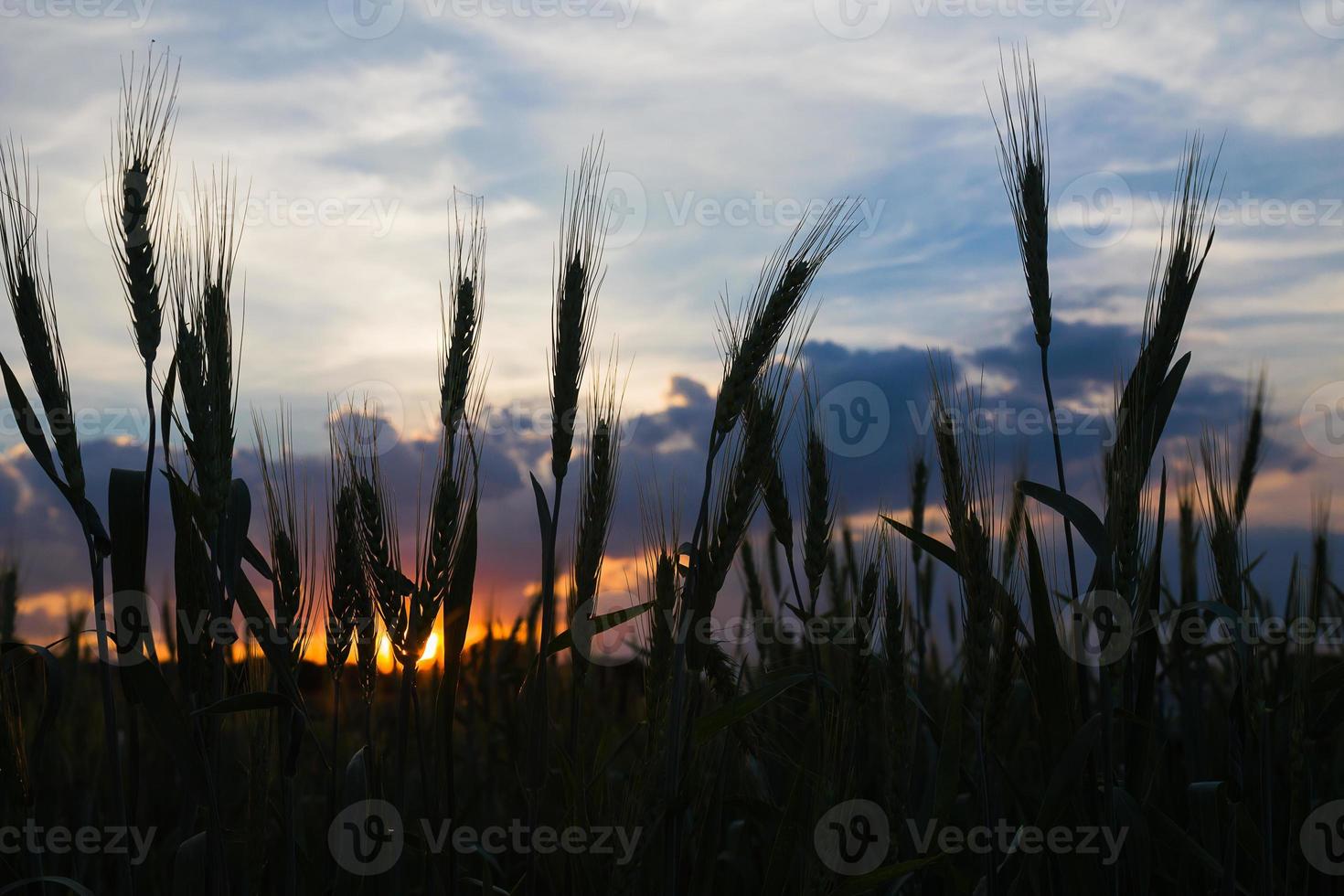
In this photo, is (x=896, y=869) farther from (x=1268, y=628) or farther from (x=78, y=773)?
(x=78, y=773)

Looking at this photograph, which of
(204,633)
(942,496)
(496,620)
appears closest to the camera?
(204,633)

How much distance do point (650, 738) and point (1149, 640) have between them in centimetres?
152

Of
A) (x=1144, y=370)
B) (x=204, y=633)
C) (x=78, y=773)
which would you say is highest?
(x=1144, y=370)

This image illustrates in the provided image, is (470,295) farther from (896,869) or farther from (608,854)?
(896,869)

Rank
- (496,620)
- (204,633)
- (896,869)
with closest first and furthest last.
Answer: (896,869) < (204,633) < (496,620)

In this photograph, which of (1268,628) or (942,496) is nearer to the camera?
(942,496)

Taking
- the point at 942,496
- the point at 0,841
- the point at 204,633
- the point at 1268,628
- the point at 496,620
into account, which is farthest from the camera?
the point at 496,620

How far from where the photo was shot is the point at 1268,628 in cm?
353

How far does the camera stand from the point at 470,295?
286 cm

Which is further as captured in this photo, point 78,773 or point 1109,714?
point 78,773

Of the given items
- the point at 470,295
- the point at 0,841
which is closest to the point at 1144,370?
the point at 470,295

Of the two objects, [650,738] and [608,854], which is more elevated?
[650,738]

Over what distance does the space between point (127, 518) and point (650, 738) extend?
1449 mm

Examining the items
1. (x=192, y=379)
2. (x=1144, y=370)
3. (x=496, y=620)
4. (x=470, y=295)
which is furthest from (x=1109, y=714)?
(x=496, y=620)
